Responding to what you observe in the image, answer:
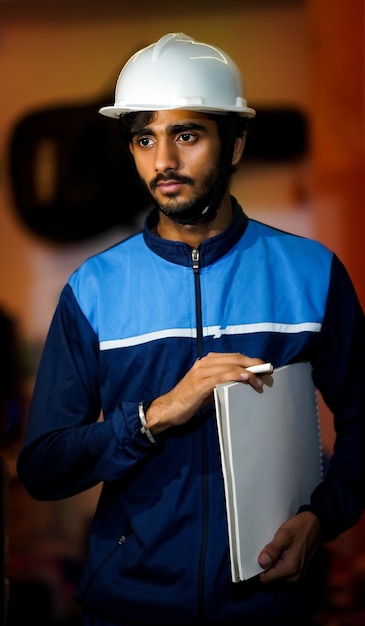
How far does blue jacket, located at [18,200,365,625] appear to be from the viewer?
171 centimetres

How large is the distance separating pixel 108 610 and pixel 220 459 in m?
0.32

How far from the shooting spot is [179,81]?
175cm

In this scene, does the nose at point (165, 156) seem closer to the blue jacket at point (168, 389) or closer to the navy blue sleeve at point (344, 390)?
the blue jacket at point (168, 389)

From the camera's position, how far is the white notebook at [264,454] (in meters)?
1.60

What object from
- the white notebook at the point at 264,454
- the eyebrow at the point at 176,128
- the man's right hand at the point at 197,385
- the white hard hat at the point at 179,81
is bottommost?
the white notebook at the point at 264,454

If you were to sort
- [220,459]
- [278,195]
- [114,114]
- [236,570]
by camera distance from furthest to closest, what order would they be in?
[278,195] → [114,114] → [220,459] → [236,570]

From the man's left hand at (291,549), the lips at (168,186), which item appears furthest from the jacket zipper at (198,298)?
the man's left hand at (291,549)

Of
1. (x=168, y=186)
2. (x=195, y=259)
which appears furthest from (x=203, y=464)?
(x=168, y=186)

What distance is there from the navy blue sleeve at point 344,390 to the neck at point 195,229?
0.23 meters

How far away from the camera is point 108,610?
5.71 ft

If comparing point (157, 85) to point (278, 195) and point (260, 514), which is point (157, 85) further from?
point (278, 195)

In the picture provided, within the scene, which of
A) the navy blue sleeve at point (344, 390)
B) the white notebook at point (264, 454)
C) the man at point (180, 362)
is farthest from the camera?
the navy blue sleeve at point (344, 390)

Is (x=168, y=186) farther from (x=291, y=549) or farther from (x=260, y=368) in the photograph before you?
(x=291, y=549)

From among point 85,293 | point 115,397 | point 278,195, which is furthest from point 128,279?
point 278,195
